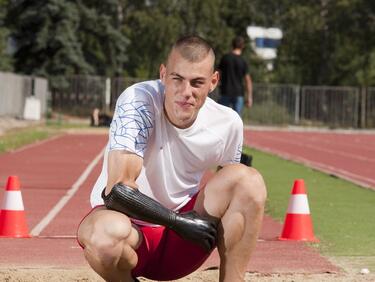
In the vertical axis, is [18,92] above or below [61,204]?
below

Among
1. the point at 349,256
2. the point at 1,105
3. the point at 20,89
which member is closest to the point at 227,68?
the point at 349,256

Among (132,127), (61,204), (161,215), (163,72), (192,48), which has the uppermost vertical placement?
(192,48)

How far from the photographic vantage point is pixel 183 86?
591 cm

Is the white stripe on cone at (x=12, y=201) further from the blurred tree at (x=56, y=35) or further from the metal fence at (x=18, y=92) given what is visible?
the blurred tree at (x=56, y=35)

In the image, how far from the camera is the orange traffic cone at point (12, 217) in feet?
31.6

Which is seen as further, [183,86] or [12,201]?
[12,201]

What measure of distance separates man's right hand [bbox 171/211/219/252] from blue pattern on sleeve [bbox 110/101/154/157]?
427 mm

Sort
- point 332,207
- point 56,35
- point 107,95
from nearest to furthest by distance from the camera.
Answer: point 332,207
point 107,95
point 56,35

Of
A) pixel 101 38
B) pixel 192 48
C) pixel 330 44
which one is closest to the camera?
pixel 192 48

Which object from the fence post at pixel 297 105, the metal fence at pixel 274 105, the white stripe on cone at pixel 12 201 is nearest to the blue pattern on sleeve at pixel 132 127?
the white stripe on cone at pixel 12 201

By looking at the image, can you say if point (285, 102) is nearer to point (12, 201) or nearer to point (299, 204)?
point (299, 204)

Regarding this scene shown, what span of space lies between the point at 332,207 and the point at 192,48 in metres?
6.90

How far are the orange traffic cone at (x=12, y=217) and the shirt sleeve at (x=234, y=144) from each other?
3.71 m

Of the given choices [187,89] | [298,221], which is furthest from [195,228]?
[298,221]
